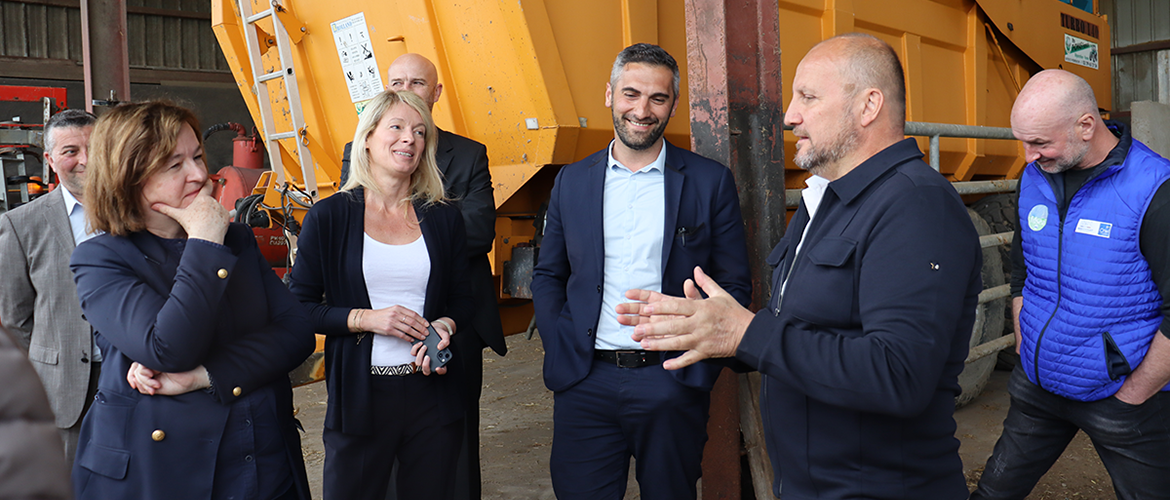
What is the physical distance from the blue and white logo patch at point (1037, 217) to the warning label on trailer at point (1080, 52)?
400 centimetres

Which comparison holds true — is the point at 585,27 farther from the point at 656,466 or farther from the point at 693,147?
the point at 656,466

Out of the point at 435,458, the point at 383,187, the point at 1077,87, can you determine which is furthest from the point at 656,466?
the point at 1077,87

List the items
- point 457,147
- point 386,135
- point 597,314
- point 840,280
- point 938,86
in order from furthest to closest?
point 938,86, point 457,147, point 386,135, point 597,314, point 840,280

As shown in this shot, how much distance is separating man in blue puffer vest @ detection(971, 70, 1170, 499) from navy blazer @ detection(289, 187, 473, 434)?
1.88 meters

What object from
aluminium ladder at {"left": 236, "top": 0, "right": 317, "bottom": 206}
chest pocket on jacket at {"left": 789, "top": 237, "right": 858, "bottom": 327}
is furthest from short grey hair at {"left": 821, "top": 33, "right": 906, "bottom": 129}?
aluminium ladder at {"left": 236, "top": 0, "right": 317, "bottom": 206}

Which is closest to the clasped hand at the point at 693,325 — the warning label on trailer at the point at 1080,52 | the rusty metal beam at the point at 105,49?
the rusty metal beam at the point at 105,49

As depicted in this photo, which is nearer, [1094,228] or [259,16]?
[1094,228]

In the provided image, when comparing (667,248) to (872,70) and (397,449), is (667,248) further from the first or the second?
(397,449)

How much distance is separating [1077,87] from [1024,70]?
357 centimetres

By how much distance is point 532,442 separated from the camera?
4.38m

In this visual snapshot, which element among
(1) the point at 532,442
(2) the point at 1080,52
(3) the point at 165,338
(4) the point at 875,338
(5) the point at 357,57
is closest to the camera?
(4) the point at 875,338

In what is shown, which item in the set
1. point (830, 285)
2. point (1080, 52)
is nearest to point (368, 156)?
point (830, 285)

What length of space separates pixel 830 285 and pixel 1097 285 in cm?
127

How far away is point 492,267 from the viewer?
11.0 ft
